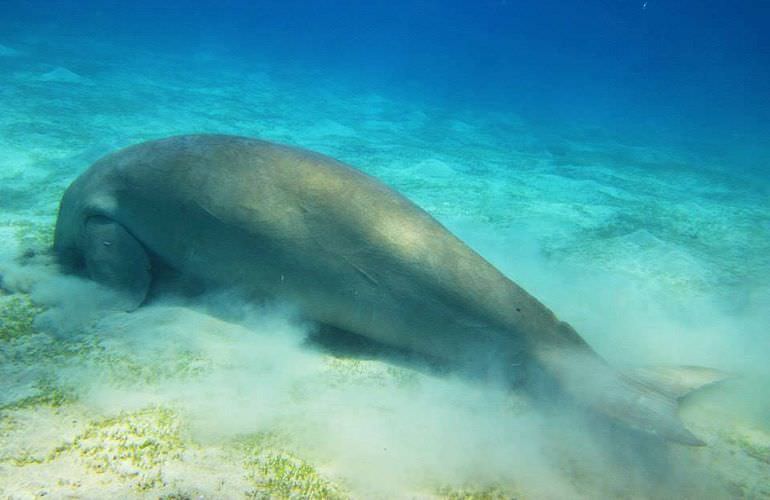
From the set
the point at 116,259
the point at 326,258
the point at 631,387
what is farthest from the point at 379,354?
the point at 116,259

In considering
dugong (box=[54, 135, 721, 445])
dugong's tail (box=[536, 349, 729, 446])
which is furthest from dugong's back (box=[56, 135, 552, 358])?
dugong's tail (box=[536, 349, 729, 446])

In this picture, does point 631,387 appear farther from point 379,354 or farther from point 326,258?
point 326,258

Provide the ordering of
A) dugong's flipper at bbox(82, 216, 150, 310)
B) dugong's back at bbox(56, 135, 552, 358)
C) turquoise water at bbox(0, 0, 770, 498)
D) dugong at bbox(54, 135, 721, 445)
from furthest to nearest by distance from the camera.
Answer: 1. dugong's flipper at bbox(82, 216, 150, 310)
2. dugong's back at bbox(56, 135, 552, 358)
3. dugong at bbox(54, 135, 721, 445)
4. turquoise water at bbox(0, 0, 770, 498)

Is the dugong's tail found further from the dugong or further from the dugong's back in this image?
the dugong's back

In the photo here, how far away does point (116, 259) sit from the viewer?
161 inches

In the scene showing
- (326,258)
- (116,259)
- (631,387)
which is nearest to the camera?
(631,387)

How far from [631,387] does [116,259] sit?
4.51 metres

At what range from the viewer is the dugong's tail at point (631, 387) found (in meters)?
3.07

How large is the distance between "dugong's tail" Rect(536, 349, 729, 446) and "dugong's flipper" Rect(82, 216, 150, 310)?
11.7 ft

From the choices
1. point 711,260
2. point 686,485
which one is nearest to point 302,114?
point 711,260

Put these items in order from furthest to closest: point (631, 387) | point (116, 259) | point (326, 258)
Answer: point (116, 259)
point (326, 258)
point (631, 387)

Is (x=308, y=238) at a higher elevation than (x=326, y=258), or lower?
higher

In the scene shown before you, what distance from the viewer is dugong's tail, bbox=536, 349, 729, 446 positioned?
3066mm

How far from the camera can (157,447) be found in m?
2.50
